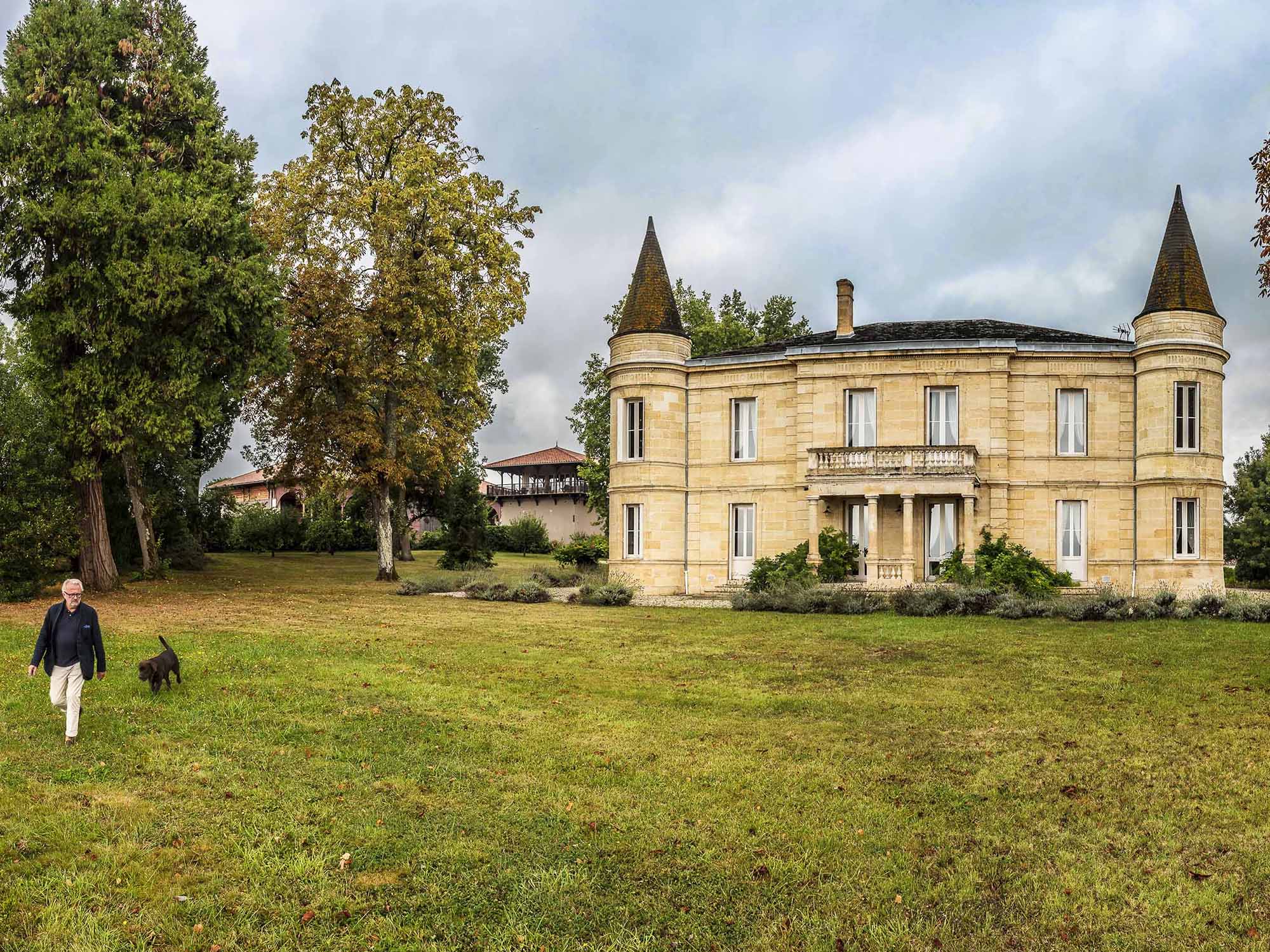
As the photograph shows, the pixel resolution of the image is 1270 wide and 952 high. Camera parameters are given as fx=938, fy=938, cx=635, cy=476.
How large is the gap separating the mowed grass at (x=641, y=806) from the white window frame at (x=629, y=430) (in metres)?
16.7

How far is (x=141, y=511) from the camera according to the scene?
32.2 metres

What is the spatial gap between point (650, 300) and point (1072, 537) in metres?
15.6

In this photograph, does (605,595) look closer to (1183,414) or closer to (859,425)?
(859,425)

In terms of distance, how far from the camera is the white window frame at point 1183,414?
28.2 metres

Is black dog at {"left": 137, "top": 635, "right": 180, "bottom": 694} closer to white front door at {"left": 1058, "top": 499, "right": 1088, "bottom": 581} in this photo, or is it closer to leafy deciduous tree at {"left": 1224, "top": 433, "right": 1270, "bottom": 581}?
white front door at {"left": 1058, "top": 499, "right": 1088, "bottom": 581}

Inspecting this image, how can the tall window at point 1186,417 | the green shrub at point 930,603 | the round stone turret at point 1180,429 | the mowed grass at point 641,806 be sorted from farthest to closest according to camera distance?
the tall window at point 1186,417
the round stone turret at point 1180,429
the green shrub at point 930,603
the mowed grass at point 641,806

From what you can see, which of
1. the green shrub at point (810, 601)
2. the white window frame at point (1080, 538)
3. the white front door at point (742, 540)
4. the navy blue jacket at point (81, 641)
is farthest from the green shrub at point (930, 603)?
the navy blue jacket at point (81, 641)

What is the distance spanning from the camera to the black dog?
40.1 feet

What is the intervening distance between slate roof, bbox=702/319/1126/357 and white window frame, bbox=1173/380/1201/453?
7.38 ft

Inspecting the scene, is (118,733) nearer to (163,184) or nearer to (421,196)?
(163,184)

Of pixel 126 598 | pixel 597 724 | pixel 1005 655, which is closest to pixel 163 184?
pixel 126 598

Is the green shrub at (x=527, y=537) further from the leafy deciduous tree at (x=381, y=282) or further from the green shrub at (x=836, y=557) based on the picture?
the green shrub at (x=836, y=557)

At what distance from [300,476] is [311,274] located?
7.36 meters

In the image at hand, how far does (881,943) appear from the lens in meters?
5.55
